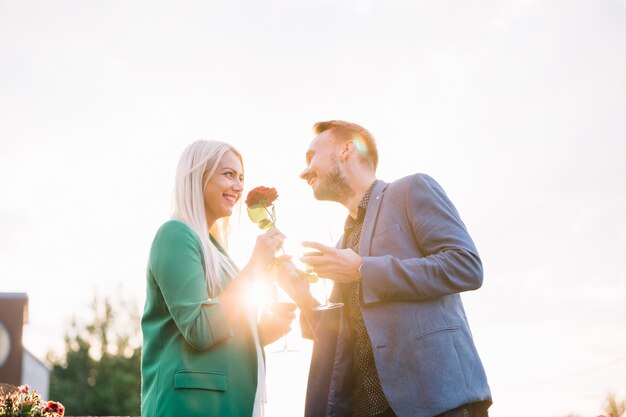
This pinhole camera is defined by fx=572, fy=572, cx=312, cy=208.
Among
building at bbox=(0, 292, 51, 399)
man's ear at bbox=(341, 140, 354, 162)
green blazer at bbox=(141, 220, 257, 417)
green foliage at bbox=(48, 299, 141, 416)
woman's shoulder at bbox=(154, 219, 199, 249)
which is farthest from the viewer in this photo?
green foliage at bbox=(48, 299, 141, 416)

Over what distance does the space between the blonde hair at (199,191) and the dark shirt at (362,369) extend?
0.81 meters

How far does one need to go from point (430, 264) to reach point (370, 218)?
57 cm

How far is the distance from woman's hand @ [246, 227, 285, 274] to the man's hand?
5.7 inches

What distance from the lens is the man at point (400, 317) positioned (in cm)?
275

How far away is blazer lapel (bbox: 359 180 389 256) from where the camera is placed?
3273 millimetres

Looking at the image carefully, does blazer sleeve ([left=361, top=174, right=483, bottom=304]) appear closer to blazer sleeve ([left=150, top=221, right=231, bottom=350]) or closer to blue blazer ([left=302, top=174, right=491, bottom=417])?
blue blazer ([left=302, top=174, right=491, bottom=417])

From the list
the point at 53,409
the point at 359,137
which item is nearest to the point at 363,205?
the point at 359,137

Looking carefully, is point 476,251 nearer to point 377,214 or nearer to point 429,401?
point 377,214

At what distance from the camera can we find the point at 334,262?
298 centimetres

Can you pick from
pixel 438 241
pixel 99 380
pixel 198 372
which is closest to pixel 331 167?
pixel 438 241

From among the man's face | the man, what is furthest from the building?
the man

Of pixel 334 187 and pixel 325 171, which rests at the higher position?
pixel 325 171

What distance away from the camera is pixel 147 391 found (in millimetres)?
2711

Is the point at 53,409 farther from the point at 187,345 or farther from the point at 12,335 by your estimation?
the point at 12,335
